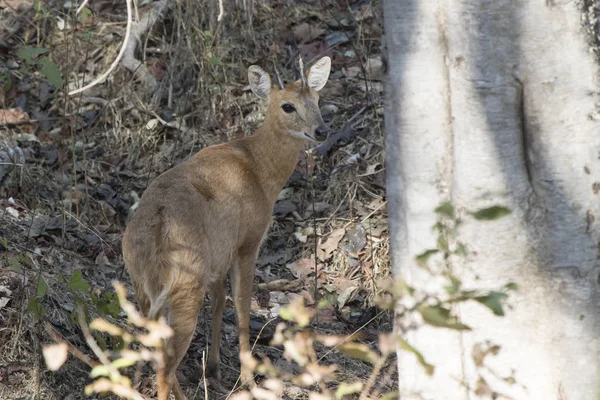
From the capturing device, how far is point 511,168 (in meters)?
3.27

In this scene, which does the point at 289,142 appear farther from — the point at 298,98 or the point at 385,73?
the point at 385,73

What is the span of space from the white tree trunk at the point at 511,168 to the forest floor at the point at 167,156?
2.43 m

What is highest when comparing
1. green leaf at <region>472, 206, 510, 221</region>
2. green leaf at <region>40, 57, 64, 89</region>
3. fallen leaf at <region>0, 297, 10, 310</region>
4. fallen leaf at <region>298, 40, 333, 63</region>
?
green leaf at <region>472, 206, 510, 221</region>

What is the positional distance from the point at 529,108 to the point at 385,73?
577 millimetres

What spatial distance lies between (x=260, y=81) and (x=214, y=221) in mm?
1725

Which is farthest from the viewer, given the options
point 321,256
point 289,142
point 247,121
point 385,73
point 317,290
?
point 247,121

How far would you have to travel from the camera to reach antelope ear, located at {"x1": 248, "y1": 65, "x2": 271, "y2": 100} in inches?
273

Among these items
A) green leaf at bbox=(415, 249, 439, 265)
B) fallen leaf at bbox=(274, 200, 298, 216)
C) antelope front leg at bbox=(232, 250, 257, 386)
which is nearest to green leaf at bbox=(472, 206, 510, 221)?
green leaf at bbox=(415, 249, 439, 265)

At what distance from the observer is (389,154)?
3.50 m

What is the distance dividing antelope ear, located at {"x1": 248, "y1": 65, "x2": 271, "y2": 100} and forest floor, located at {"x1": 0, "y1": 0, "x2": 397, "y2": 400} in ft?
3.03

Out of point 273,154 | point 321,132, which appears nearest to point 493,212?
point 321,132

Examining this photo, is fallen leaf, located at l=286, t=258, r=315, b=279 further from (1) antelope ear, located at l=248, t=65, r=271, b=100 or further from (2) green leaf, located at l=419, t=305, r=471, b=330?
(2) green leaf, located at l=419, t=305, r=471, b=330

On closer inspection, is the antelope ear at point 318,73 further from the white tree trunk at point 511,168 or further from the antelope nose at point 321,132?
the white tree trunk at point 511,168

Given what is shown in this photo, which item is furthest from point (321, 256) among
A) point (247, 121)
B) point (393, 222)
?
point (393, 222)
